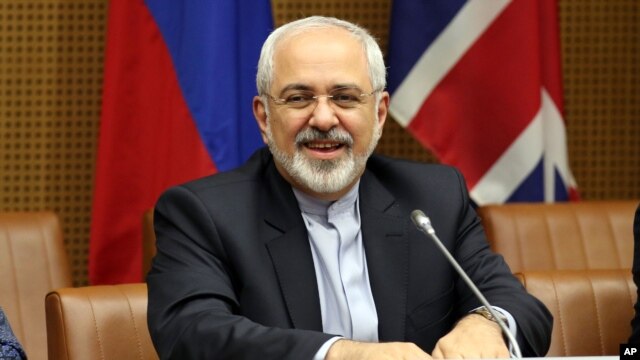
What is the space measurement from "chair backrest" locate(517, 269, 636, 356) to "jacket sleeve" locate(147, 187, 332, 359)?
0.91 metres

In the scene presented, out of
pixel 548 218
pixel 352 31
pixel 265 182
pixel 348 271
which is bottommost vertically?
pixel 548 218

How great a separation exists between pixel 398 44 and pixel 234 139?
2.57ft

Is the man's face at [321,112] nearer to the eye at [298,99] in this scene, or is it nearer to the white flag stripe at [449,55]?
the eye at [298,99]

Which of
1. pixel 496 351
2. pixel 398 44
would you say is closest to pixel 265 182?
pixel 496 351

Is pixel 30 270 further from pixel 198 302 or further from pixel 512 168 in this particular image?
pixel 512 168

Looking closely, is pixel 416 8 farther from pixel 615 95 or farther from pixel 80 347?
pixel 80 347

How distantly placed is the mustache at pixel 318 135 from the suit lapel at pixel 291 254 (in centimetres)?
16

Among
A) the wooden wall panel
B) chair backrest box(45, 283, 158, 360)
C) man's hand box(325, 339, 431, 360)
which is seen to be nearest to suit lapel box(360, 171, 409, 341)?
man's hand box(325, 339, 431, 360)

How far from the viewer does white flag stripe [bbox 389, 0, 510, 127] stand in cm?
447

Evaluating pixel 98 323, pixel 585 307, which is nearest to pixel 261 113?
pixel 98 323

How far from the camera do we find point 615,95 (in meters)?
5.45

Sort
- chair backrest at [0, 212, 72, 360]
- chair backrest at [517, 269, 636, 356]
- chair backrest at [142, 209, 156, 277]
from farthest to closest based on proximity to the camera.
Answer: chair backrest at [142, 209, 156, 277], chair backrest at [0, 212, 72, 360], chair backrest at [517, 269, 636, 356]

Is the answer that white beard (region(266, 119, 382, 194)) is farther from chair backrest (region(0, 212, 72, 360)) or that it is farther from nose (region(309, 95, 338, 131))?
chair backrest (region(0, 212, 72, 360))

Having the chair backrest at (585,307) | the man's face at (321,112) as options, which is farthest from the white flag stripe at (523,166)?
the man's face at (321,112)
